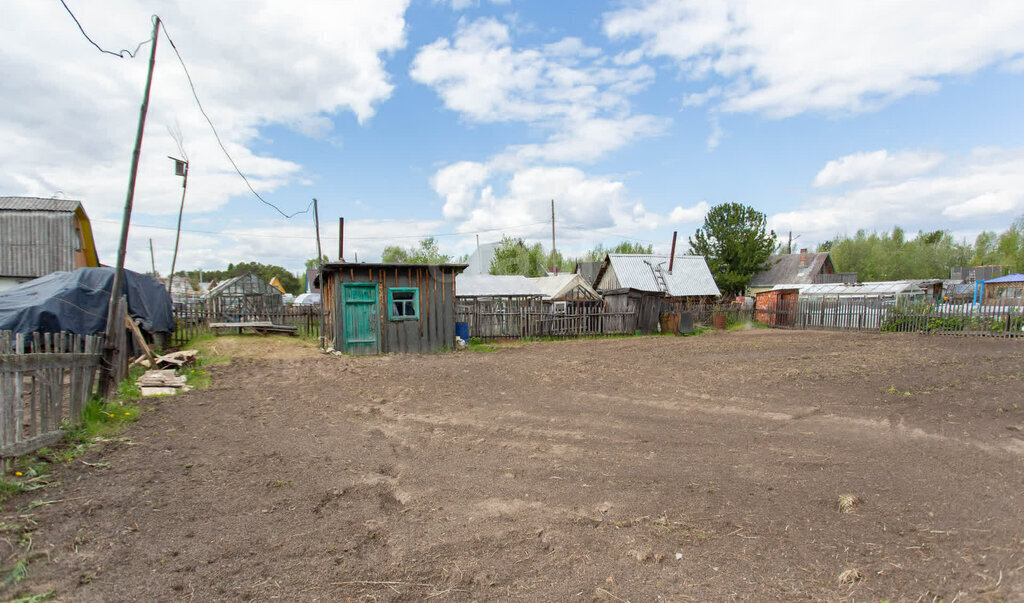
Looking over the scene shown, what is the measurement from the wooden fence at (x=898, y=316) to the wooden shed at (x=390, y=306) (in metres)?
18.9

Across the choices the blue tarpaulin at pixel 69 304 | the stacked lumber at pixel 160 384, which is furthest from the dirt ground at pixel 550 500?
the blue tarpaulin at pixel 69 304

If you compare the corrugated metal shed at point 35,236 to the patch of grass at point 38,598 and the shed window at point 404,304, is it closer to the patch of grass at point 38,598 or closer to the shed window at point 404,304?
the shed window at point 404,304

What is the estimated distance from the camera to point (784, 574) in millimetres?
2990

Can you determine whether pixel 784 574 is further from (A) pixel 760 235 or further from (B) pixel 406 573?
(A) pixel 760 235

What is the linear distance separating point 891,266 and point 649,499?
59.0 meters

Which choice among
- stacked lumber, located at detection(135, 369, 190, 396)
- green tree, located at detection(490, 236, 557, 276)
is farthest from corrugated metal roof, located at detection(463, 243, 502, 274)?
stacked lumber, located at detection(135, 369, 190, 396)

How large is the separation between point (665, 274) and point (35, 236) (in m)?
32.6

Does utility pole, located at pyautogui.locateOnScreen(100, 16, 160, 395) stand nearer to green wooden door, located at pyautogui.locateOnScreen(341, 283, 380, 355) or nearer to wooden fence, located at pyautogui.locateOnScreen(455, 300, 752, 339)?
green wooden door, located at pyautogui.locateOnScreen(341, 283, 380, 355)

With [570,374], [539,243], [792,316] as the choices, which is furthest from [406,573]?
[539,243]

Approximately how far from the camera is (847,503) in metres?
3.90

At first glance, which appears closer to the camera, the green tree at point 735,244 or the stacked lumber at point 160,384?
the stacked lumber at point 160,384

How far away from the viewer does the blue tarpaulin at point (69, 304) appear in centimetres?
1056

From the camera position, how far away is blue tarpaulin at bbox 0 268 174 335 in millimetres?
10562

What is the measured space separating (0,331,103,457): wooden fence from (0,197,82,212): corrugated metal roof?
65.8 ft
